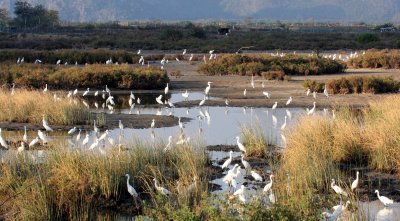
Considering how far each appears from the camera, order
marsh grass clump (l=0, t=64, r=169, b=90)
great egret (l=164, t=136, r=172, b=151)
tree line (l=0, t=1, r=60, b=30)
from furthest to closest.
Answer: tree line (l=0, t=1, r=60, b=30)
marsh grass clump (l=0, t=64, r=169, b=90)
great egret (l=164, t=136, r=172, b=151)

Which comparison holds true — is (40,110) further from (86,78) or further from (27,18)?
(27,18)

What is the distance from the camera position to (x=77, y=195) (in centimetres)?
1327

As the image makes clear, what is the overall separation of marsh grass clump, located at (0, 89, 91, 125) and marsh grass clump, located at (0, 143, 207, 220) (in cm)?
906

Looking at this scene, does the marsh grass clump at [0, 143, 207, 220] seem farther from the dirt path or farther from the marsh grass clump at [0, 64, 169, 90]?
the marsh grass clump at [0, 64, 169, 90]

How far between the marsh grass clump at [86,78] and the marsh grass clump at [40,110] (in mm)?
→ 10922

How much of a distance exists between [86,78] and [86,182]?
2455cm

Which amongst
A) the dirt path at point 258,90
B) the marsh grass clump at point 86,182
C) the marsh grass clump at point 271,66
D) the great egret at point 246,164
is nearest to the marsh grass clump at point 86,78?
the dirt path at point 258,90

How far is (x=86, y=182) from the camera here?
1364 centimetres

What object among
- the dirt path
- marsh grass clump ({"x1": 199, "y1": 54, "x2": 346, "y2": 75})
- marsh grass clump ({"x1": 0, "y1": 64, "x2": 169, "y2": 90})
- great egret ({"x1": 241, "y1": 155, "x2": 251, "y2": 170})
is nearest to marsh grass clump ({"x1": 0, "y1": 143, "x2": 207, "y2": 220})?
great egret ({"x1": 241, "y1": 155, "x2": 251, "y2": 170})

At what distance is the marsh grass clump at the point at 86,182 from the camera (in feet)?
40.7

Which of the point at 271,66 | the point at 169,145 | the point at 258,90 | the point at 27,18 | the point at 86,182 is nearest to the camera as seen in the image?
the point at 86,182

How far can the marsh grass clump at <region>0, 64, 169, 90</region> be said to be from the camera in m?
36.8

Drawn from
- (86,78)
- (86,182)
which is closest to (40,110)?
(86,182)

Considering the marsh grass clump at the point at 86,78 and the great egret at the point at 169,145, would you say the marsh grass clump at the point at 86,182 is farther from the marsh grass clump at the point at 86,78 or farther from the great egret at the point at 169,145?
the marsh grass clump at the point at 86,78
